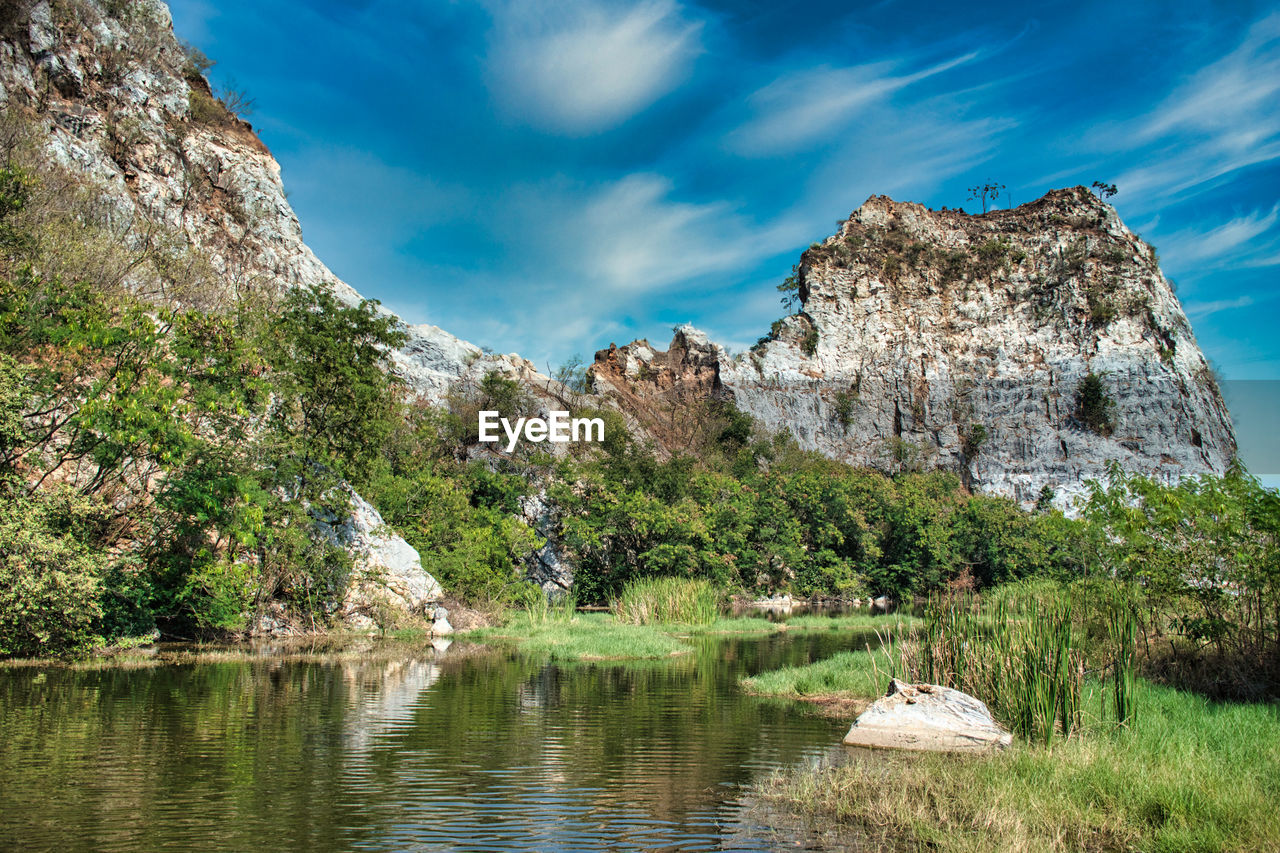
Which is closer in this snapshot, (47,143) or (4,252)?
(4,252)

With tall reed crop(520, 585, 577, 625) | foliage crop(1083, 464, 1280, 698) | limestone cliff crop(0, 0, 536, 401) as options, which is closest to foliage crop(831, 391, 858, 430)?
limestone cliff crop(0, 0, 536, 401)

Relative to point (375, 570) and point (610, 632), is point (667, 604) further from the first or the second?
point (375, 570)

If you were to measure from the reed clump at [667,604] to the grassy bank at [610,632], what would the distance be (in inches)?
16.7

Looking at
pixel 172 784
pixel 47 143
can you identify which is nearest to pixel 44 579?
pixel 172 784

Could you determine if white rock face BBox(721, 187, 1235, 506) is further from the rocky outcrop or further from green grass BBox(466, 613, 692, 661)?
green grass BBox(466, 613, 692, 661)

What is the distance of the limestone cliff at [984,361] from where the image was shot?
70.9m

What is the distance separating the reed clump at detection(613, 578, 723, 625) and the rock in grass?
18.3 meters

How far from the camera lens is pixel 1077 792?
7.47m

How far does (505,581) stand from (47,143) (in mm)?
26697

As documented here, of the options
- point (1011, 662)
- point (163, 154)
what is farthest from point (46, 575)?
point (163, 154)

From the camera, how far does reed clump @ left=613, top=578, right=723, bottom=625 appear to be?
29.5 meters

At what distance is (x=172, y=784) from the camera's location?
7926 mm

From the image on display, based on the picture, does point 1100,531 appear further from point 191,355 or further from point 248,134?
point 248,134

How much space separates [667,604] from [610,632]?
526cm
